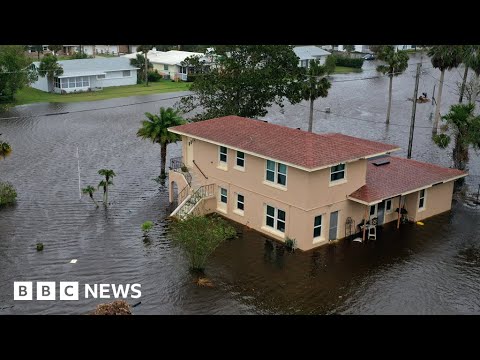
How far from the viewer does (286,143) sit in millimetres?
28688

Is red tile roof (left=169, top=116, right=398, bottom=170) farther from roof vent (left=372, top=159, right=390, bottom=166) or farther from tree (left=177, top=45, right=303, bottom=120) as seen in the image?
tree (left=177, top=45, right=303, bottom=120)

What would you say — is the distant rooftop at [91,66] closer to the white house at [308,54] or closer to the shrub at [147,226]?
the white house at [308,54]

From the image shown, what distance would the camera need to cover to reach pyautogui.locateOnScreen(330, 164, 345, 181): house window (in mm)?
27578

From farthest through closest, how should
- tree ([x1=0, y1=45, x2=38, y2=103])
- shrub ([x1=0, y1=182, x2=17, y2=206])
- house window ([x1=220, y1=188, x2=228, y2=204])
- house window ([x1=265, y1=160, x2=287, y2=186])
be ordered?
tree ([x1=0, y1=45, x2=38, y2=103])
shrub ([x1=0, y1=182, x2=17, y2=206])
house window ([x1=220, y1=188, x2=228, y2=204])
house window ([x1=265, y1=160, x2=287, y2=186])

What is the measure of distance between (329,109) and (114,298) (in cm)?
4605

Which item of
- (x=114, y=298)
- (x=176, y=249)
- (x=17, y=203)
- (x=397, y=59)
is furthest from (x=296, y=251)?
(x=397, y=59)

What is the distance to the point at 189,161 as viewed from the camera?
1334 inches

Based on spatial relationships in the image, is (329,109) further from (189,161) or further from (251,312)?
(251,312)

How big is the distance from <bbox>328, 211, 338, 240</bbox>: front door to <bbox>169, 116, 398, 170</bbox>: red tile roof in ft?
9.33

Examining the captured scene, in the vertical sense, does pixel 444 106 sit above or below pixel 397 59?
below

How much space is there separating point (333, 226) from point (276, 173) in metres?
3.75

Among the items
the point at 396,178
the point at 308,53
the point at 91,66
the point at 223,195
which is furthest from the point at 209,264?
the point at 308,53

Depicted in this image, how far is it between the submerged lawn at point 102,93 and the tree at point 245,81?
22.0 meters

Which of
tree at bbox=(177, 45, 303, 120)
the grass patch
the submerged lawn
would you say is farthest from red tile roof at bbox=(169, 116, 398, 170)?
the grass patch
